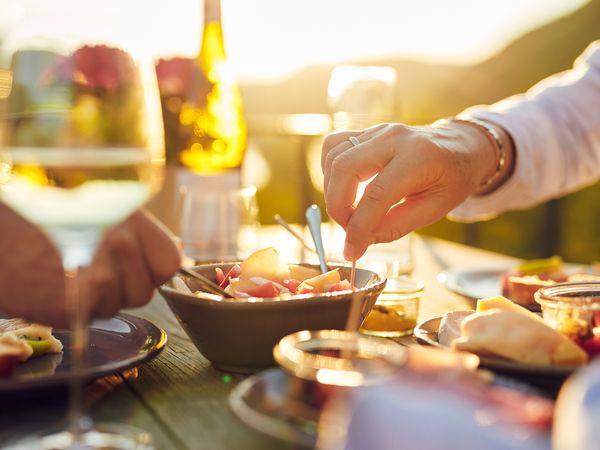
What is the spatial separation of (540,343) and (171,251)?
40 centimetres

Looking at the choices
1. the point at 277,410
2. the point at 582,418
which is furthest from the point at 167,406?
the point at 582,418

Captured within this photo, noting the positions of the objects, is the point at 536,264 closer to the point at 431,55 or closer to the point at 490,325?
the point at 490,325

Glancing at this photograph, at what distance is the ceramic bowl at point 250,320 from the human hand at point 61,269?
0.08m

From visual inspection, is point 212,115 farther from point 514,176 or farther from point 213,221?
point 514,176

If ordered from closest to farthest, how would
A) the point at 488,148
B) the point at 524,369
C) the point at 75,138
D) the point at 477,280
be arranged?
the point at 75,138
the point at 524,369
the point at 488,148
the point at 477,280

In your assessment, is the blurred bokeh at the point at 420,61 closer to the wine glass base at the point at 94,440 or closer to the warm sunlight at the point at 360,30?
the warm sunlight at the point at 360,30

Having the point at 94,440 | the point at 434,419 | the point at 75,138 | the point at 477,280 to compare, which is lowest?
the point at 477,280

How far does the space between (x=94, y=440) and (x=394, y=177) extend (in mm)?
614

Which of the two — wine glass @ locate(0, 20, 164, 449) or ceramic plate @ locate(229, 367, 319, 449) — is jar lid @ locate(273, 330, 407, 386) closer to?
ceramic plate @ locate(229, 367, 319, 449)

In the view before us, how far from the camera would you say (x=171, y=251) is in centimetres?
83

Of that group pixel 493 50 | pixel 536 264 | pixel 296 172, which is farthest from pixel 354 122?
pixel 493 50

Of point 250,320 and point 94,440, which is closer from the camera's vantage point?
point 94,440

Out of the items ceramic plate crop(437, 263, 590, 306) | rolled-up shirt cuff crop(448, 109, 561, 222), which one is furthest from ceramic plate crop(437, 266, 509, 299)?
rolled-up shirt cuff crop(448, 109, 561, 222)

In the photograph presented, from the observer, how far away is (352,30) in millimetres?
6105
